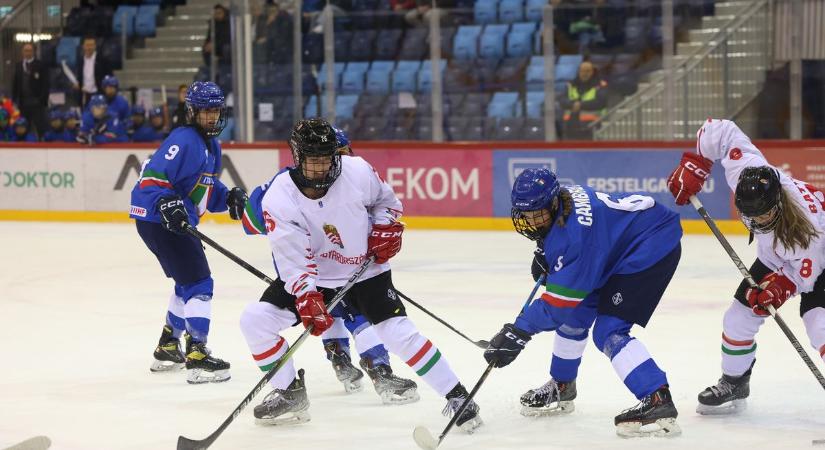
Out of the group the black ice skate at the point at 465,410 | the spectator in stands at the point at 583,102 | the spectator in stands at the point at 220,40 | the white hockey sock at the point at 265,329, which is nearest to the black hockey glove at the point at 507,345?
the black ice skate at the point at 465,410

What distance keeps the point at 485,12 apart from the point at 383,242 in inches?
270

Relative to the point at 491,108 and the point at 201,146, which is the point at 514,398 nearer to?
the point at 201,146

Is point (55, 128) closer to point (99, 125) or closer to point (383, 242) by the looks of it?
point (99, 125)

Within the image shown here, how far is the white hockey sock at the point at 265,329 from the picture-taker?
435 cm

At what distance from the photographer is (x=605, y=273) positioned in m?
4.19

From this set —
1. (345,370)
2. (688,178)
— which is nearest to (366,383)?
(345,370)

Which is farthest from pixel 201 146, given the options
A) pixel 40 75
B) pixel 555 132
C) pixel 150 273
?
pixel 40 75

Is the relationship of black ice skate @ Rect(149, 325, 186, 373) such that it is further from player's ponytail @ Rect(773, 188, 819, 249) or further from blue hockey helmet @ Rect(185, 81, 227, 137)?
player's ponytail @ Rect(773, 188, 819, 249)

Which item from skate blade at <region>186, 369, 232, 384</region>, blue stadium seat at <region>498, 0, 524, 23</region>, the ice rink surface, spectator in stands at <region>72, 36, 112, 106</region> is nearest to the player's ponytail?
the ice rink surface

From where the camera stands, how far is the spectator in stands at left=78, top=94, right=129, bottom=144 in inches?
468

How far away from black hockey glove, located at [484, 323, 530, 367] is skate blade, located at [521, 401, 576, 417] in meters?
0.55

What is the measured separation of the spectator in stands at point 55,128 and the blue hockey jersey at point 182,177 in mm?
7412

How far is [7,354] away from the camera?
5.82 meters

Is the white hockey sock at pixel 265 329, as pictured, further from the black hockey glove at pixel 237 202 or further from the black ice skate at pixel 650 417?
the black ice skate at pixel 650 417
